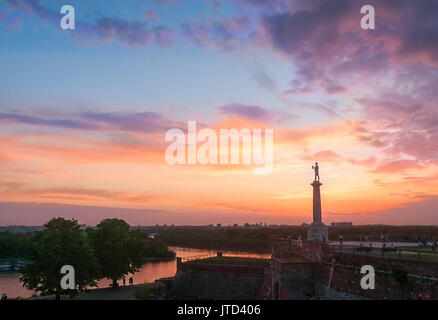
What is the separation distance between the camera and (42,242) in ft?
109

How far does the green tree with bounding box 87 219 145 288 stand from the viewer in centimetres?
4169

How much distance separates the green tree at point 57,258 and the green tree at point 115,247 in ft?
20.9

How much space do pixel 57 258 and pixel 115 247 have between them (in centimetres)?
1104

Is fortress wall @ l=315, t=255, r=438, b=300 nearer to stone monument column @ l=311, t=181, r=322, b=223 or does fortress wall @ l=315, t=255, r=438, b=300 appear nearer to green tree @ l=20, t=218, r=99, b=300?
stone monument column @ l=311, t=181, r=322, b=223

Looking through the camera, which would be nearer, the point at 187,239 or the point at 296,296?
the point at 296,296

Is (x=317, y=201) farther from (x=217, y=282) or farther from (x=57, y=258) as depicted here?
(x=57, y=258)

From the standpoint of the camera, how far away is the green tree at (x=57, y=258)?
3169cm

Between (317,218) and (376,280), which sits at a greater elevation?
(317,218)

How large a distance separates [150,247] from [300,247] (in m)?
65.3

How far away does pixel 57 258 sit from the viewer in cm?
3172

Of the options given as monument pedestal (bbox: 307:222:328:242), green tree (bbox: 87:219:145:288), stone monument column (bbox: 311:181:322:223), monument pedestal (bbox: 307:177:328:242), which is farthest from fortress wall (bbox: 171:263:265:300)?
green tree (bbox: 87:219:145:288)

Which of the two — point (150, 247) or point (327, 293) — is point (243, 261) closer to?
point (327, 293)

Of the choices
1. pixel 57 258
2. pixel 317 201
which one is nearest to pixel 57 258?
pixel 57 258
